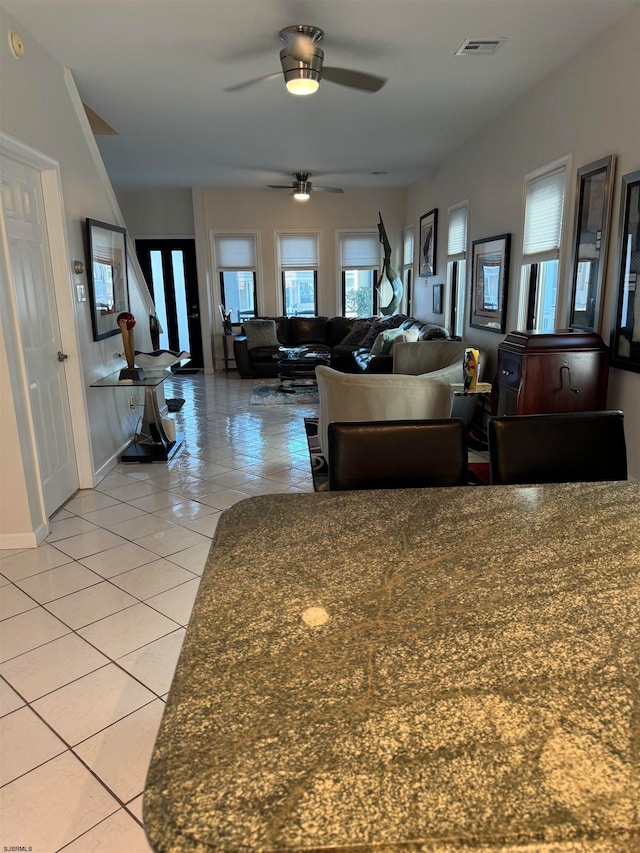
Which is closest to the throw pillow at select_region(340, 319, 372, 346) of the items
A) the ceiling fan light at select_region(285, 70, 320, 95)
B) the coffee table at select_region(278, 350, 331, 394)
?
the coffee table at select_region(278, 350, 331, 394)

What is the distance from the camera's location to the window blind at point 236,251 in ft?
29.6

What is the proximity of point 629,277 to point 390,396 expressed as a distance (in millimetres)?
1472

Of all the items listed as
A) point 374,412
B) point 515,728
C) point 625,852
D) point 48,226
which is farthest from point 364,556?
point 48,226

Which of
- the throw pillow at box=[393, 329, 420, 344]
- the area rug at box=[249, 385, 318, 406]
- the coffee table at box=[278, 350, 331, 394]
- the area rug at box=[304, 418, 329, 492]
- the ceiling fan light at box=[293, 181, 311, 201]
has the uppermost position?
the ceiling fan light at box=[293, 181, 311, 201]

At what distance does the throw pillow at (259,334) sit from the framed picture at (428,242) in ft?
7.69

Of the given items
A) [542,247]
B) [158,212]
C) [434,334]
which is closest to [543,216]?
[542,247]

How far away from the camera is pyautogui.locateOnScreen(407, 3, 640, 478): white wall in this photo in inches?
125

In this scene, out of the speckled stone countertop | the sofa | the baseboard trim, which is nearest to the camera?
the speckled stone countertop

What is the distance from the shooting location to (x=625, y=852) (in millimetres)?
562

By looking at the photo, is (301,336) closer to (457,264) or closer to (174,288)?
(174,288)

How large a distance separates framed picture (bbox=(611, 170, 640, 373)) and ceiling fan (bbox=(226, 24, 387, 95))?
5.08 ft

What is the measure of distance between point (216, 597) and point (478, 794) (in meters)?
0.56

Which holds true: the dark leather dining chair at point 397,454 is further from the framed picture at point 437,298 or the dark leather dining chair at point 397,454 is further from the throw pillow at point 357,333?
the throw pillow at point 357,333

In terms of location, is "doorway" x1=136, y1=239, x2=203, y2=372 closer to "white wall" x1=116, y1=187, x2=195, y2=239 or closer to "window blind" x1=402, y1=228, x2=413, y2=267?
"white wall" x1=116, y1=187, x2=195, y2=239
